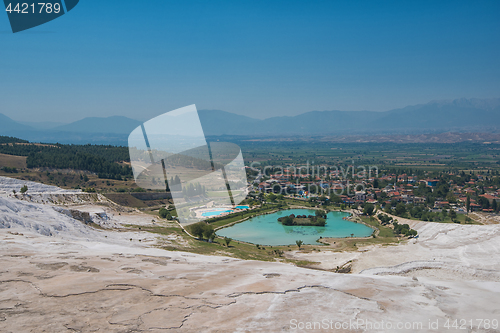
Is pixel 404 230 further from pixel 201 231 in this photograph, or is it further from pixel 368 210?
pixel 201 231

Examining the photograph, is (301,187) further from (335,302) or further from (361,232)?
(335,302)

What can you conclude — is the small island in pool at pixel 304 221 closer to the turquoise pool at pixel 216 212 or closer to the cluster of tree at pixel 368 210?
the cluster of tree at pixel 368 210

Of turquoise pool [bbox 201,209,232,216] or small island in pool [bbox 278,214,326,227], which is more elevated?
turquoise pool [bbox 201,209,232,216]

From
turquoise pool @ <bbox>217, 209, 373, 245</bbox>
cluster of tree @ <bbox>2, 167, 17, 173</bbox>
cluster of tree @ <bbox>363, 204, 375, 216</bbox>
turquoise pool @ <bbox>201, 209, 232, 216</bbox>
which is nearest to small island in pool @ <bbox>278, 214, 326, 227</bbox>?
turquoise pool @ <bbox>217, 209, 373, 245</bbox>

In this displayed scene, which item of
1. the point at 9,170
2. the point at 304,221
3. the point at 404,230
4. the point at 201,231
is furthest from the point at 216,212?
the point at 9,170

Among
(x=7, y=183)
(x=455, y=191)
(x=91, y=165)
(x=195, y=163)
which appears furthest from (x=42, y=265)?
(x=455, y=191)

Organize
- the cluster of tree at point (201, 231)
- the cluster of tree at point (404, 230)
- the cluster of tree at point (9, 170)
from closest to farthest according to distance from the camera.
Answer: the cluster of tree at point (201, 231) < the cluster of tree at point (404, 230) < the cluster of tree at point (9, 170)

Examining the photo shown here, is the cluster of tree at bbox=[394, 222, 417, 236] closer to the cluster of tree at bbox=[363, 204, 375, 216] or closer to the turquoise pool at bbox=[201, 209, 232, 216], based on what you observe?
the cluster of tree at bbox=[363, 204, 375, 216]

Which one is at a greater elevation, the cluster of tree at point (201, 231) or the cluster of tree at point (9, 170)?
the cluster of tree at point (9, 170)

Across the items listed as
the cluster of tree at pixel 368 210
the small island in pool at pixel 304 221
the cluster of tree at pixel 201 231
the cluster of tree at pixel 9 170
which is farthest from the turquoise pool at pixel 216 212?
the cluster of tree at pixel 9 170
